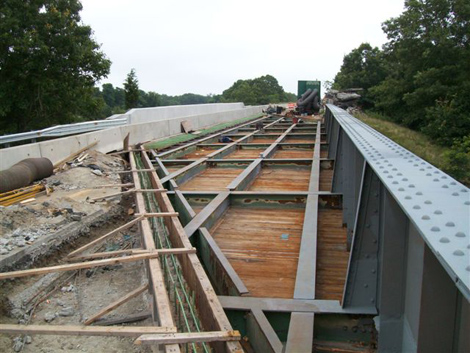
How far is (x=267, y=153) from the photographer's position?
429 inches

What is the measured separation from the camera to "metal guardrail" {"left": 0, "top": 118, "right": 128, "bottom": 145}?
8203 millimetres

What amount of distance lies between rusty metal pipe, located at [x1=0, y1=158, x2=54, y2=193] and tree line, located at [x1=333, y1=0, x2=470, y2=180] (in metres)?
22.9

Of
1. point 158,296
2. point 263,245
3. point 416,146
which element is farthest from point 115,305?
point 416,146

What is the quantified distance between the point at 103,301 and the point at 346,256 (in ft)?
8.79

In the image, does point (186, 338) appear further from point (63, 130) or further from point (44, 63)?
point (44, 63)

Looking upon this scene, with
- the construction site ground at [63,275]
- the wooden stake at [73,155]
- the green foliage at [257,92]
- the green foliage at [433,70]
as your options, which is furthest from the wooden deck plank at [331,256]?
the green foliage at [257,92]

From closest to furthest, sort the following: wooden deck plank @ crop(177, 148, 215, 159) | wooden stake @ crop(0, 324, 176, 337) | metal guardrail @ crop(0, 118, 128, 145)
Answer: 1. wooden stake @ crop(0, 324, 176, 337)
2. metal guardrail @ crop(0, 118, 128, 145)
3. wooden deck plank @ crop(177, 148, 215, 159)

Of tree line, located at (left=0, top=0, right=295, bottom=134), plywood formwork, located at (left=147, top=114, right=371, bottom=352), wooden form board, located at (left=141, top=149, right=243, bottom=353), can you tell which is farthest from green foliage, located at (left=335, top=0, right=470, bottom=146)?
wooden form board, located at (left=141, top=149, right=243, bottom=353)

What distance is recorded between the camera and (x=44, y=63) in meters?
18.8

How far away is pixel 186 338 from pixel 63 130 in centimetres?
896

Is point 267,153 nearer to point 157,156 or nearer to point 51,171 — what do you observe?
point 157,156

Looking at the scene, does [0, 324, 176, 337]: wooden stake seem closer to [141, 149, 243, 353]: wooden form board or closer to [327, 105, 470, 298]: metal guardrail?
[141, 149, 243, 353]: wooden form board

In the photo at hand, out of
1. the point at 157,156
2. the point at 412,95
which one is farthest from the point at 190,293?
the point at 412,95

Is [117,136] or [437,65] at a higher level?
[437,65]
